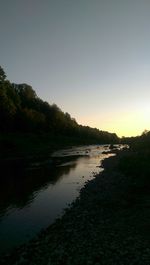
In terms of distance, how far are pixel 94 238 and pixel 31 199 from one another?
15.2m

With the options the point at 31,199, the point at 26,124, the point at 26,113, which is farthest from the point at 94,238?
the point at 26,113

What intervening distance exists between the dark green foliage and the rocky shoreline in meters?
82.9

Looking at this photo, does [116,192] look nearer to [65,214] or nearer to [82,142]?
[65,214]

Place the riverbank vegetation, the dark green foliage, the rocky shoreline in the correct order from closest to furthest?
1. the rocky shoreline
2. the riverbank vegetation
3. the dark green foliage

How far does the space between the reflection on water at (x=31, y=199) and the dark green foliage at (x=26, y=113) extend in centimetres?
5614

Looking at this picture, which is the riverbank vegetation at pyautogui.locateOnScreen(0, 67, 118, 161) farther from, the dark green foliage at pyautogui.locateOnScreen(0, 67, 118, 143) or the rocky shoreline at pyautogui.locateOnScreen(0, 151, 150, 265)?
the rocky shoreline at pyautogui.locateOnScreen(0, 151, 150, 265)

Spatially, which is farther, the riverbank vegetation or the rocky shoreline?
the riverbank vegetation

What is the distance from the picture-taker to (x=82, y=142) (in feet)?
632

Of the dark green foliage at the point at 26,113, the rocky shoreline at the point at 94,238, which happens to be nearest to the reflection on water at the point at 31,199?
the rocky shoreline at the point at 94,238

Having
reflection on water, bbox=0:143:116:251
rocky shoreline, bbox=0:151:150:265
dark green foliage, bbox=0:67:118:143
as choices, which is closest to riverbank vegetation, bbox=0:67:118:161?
dark green foliage, bbox=0:67:118:143

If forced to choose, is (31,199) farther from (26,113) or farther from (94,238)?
(26,113)

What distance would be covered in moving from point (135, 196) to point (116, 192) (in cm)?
309

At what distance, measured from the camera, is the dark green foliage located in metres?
108

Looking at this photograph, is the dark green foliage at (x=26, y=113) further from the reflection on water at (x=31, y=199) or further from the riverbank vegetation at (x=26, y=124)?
the reflection on water at (x=31, y=199)
